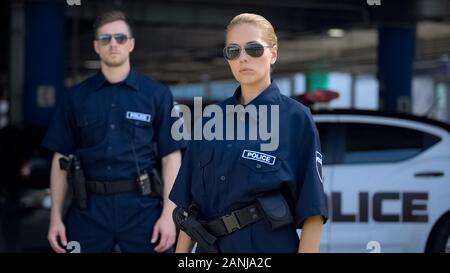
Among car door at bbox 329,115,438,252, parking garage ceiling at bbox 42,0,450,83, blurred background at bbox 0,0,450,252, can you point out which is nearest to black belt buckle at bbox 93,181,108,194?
blurred background at bbox 0,0,450,252

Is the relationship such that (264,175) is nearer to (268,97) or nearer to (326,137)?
(268,97)

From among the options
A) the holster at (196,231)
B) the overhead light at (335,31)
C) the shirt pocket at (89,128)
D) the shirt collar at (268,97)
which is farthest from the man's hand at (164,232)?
the overhead light at (335,31)

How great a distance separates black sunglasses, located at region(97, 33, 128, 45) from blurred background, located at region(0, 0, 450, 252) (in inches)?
9.2

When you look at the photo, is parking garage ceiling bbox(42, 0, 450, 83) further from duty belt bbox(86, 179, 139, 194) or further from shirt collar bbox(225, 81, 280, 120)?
shirt collar bbox(225, 81, 280, 120)

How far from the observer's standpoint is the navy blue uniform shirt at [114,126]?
3617mm

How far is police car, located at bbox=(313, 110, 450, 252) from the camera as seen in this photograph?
17.4ft

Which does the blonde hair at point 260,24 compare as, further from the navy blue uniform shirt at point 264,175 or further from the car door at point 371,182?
the car door at point 371,182

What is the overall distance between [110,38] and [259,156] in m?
1.16

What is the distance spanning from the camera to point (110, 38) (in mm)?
3605

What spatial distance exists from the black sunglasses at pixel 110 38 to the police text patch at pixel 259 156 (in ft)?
3.57

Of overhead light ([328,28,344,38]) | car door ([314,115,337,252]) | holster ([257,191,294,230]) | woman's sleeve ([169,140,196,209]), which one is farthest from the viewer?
overhead light ([328,28,344,38])

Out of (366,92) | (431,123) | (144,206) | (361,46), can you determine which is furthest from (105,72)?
(366,92)

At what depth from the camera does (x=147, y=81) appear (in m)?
3.73

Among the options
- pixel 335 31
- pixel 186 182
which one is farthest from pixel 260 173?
pixel 335 31
